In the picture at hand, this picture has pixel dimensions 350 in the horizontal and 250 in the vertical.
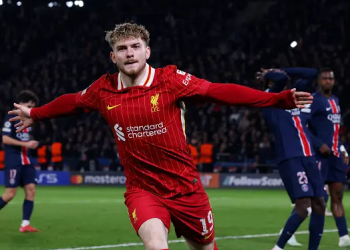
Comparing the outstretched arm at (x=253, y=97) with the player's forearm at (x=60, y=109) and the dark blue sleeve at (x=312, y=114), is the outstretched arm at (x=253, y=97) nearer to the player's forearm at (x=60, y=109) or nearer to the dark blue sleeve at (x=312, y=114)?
the player's forearm at (x=60, y=109)

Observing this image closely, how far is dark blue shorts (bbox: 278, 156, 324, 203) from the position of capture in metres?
7.29

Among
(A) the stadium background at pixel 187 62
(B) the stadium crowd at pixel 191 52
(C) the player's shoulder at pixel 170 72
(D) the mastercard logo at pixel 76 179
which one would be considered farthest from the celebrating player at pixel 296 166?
(D) the mastercard logo at pixel 76 179

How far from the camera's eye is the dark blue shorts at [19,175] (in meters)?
9.94

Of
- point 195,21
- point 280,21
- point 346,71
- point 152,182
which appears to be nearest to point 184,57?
point 195,21

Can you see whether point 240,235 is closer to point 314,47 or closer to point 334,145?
point 334,145

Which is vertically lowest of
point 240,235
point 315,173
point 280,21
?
point 240,235

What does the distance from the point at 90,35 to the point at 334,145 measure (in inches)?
1017

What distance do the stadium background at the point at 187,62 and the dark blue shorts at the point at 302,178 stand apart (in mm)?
7272

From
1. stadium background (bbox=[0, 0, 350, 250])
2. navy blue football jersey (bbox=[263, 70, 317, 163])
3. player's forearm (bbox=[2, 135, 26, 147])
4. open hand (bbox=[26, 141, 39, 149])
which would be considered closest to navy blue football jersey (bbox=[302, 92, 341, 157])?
navy blue football jersey (bbox=[263, 70, 317, 163])

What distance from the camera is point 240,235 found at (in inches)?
376

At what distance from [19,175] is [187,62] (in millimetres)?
20565

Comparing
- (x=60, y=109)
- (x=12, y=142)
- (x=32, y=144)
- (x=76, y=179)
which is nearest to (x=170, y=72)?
(x=60, y=109)

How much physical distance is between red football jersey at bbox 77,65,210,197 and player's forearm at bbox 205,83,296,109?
8cm

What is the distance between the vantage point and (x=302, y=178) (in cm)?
734
